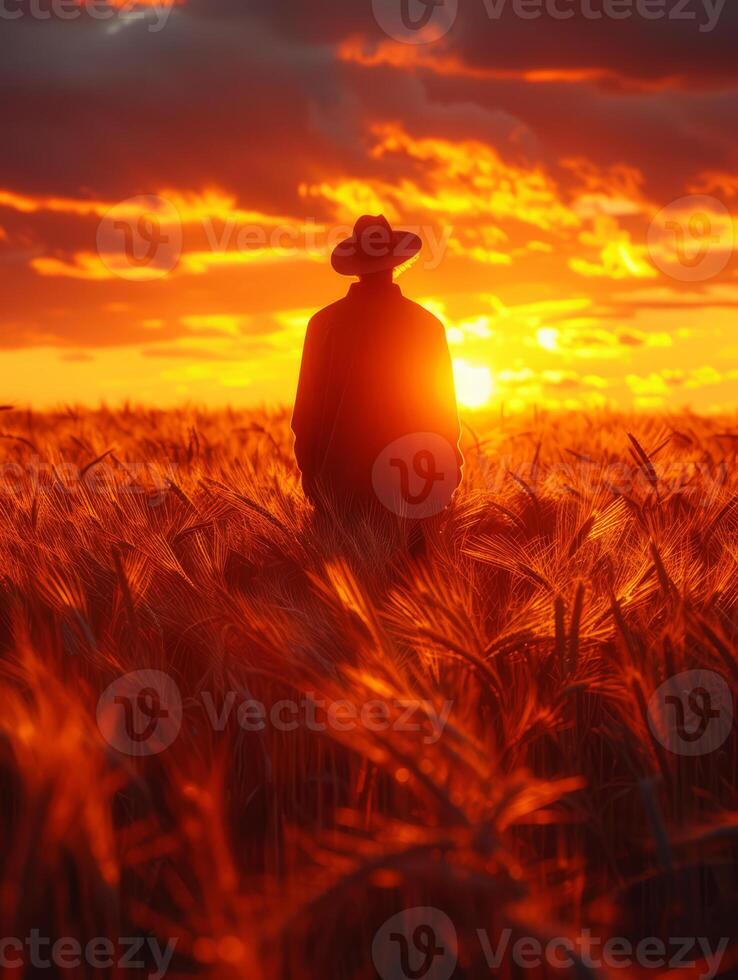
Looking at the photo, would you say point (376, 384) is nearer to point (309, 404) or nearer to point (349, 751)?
point (309, 404)

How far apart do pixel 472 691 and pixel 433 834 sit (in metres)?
0.58

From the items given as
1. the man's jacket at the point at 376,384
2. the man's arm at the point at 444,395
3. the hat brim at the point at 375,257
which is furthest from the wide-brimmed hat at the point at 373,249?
the man's arm at the point at 444,395

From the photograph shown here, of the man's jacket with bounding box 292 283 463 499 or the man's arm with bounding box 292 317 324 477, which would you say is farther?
the man's arm with bounding box 292 317 324 477

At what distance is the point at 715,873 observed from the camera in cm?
148

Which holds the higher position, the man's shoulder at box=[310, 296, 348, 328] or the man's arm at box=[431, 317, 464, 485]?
the man's shoulder at box=[310, 296, 348, 328]

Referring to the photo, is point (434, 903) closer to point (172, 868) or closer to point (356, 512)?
point (172, 868)

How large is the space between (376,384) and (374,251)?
1.84 feet

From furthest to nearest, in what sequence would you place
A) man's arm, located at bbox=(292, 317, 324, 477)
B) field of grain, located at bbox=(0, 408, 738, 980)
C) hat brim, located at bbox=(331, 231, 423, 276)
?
man's arm, located at bbox=(292, 317, 324, 477)
hat brim, located at bbox=(331, 231, 423, 276)
field of grain, located at bbox=(0, 408, 738, 980)

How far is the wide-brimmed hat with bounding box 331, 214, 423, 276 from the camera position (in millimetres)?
3900

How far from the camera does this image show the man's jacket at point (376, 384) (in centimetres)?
392

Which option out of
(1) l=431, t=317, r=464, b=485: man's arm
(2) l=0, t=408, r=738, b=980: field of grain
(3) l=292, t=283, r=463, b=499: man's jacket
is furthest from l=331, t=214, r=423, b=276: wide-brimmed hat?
(2) l=0, t=408, r=738, b=980: field of grain

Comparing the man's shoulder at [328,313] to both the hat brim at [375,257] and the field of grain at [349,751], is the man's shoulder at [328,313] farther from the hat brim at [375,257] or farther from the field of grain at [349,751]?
the field of grain at [349,751]

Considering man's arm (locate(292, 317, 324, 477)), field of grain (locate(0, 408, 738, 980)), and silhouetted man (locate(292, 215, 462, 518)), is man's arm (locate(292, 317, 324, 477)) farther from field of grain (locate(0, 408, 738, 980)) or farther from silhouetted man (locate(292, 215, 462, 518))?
field of grain (locate(0, 408, 738, 980))

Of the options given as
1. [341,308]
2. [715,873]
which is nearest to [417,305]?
[341,308]
